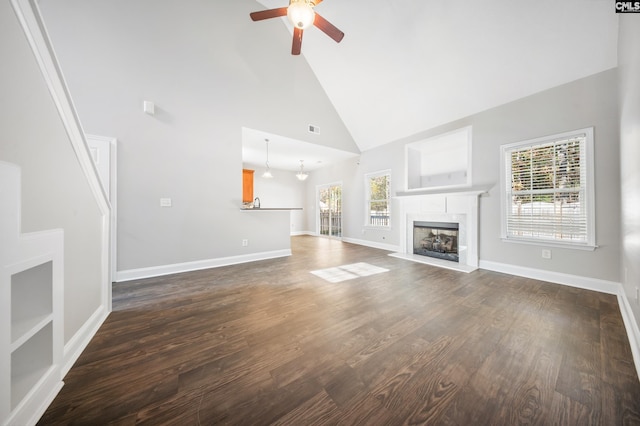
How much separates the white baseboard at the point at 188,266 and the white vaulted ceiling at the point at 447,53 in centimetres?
426

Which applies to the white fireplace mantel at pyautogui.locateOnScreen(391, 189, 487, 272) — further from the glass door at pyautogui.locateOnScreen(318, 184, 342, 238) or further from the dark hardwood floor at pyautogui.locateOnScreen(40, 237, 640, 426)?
the glass door at pyautogui.locateOnScreen(318, 184, 342, 238)

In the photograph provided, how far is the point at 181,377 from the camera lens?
1.31 m

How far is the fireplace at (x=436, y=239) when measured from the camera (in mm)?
4336

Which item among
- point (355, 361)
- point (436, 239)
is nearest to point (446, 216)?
point (436, 239)

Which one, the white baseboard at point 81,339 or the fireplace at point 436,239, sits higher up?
the fireplace at point 436,239

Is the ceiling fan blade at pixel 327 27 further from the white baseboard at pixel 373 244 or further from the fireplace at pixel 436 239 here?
the white baseboard at pixel 373 244

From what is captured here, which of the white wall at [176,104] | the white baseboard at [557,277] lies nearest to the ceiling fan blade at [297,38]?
the white wall at [176,104]

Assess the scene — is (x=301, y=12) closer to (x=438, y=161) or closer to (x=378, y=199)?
(x=378, y=199)

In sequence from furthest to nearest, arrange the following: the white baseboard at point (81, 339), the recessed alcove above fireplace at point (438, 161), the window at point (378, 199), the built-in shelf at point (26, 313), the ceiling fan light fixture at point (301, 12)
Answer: the window at point (378, 199) < the recessed alcove above fireplace at point (438, 161) < the ceiling fan light fixture at point (301, 12) < the white baseboard at point (81, 339) < the built-in shelf at point (26, 313)

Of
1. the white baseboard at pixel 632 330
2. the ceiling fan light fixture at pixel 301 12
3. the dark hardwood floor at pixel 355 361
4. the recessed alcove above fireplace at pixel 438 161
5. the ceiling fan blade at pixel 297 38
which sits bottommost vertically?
the dark hardwood floor at pixel 355 361

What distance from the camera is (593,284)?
2.76 m

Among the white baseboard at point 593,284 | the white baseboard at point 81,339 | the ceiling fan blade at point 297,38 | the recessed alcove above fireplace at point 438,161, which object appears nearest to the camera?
the white baseboard at point 81,339

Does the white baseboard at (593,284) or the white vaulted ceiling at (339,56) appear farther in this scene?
the white vaulted ceiling at (339,56)

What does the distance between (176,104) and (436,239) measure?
572cm
